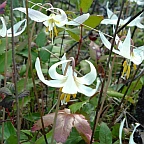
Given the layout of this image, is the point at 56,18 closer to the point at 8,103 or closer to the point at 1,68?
the point at 1,68

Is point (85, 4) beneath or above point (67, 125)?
above

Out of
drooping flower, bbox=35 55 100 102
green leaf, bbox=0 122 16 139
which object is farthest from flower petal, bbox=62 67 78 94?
green leaf, bbox=0 122 16 139

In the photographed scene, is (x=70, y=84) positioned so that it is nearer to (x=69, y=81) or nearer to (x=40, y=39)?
(x=69, y=81)

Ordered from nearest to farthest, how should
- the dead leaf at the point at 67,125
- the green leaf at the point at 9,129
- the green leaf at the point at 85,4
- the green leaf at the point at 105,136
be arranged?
the dead leaf at the point at 67,125 < the green leaf at the point at 105,136 < the green leaf at the point at 9,129 < the green leaf at the point at 85,4

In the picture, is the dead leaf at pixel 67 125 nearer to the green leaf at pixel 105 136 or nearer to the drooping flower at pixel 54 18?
the green leaf at pixel 105 136

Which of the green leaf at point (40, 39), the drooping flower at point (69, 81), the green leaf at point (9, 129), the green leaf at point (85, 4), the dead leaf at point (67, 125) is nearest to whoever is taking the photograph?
the drooping flower at point (69, 81)

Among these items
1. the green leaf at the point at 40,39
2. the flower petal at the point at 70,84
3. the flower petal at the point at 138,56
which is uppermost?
the flower petal at the point at 70,84

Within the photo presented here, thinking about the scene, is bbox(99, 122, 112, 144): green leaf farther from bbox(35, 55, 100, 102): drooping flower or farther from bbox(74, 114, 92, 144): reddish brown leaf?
bbox(35, 55, 100, 102): drooping flower

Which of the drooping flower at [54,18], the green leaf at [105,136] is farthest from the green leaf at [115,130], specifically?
the drooping flower at [54,18]

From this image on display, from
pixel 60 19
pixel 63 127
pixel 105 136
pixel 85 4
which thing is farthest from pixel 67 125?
pixel 85 4

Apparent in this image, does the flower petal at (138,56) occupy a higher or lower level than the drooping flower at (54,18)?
lower

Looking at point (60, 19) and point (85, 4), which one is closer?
point (60, 19)

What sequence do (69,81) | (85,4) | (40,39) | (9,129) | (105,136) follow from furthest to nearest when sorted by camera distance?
1. (40,39)
2. (85,4)
3. (9,129)
4. (105,136)
5. (69,81)
